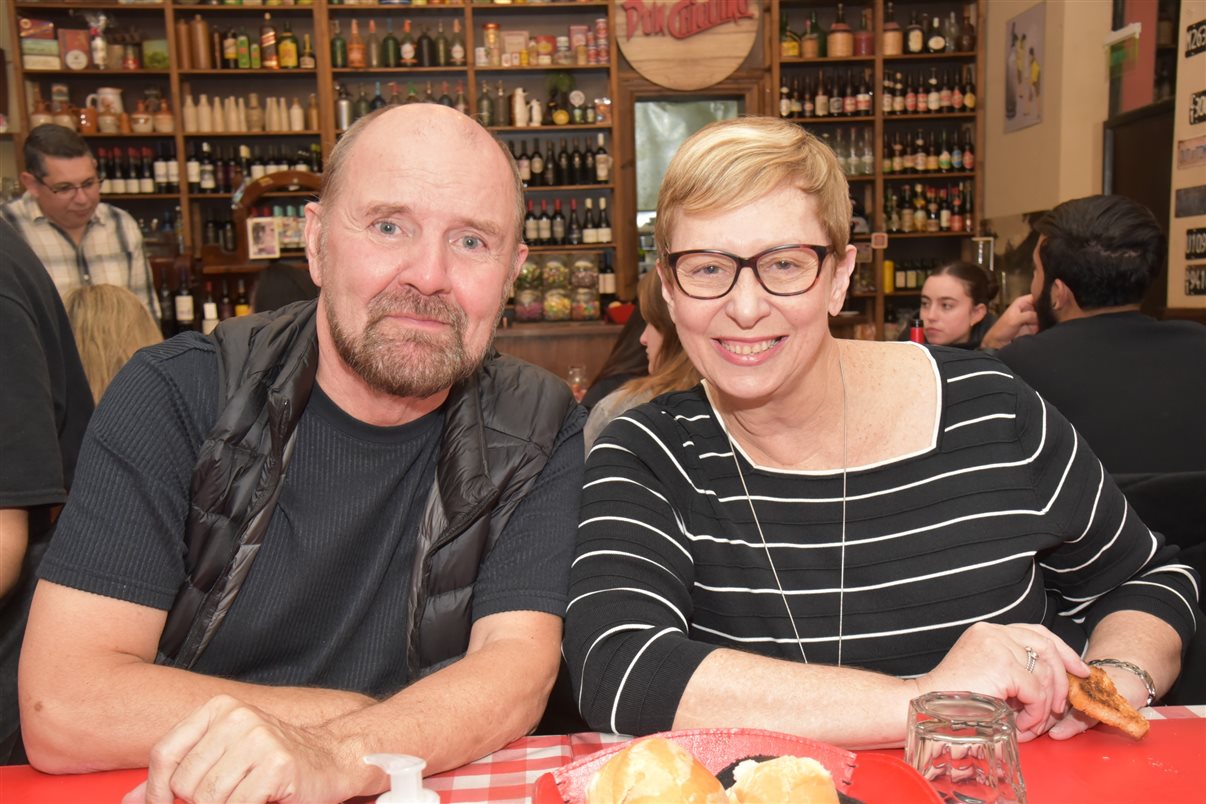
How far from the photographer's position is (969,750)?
0.88 metres

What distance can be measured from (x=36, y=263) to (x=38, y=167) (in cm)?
359

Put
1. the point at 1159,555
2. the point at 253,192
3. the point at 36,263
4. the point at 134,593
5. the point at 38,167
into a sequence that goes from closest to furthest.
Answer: the point at 134,593, the point at 1159,555, the point at 36,263, the point at 38,167, the point at 253,192

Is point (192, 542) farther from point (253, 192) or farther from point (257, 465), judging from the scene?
point (253, 192)

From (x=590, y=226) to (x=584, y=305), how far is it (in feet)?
3.60

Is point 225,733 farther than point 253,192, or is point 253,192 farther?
point 253,192

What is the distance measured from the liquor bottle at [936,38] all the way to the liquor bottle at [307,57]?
443 centimetres

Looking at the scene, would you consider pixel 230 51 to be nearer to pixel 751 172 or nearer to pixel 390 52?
pixel 390 52

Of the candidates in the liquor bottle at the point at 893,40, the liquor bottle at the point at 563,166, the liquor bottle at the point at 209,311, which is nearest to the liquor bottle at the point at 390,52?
the liquor bottle at the point at 563,166

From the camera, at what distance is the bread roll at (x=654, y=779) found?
71cm

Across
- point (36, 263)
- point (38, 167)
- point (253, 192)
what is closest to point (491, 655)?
point (36, 263)

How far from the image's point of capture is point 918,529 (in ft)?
4.66

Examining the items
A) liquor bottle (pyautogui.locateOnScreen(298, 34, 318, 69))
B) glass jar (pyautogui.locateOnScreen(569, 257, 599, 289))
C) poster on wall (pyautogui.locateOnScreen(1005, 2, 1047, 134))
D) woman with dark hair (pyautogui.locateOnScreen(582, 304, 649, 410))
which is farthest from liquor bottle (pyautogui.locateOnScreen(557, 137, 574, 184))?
woman with dark hair (pyautogui.locateOnScreen(582, 304, 649, 410))

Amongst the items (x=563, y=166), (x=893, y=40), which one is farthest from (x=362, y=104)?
(x=893, y=40)

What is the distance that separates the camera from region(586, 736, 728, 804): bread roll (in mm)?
710
